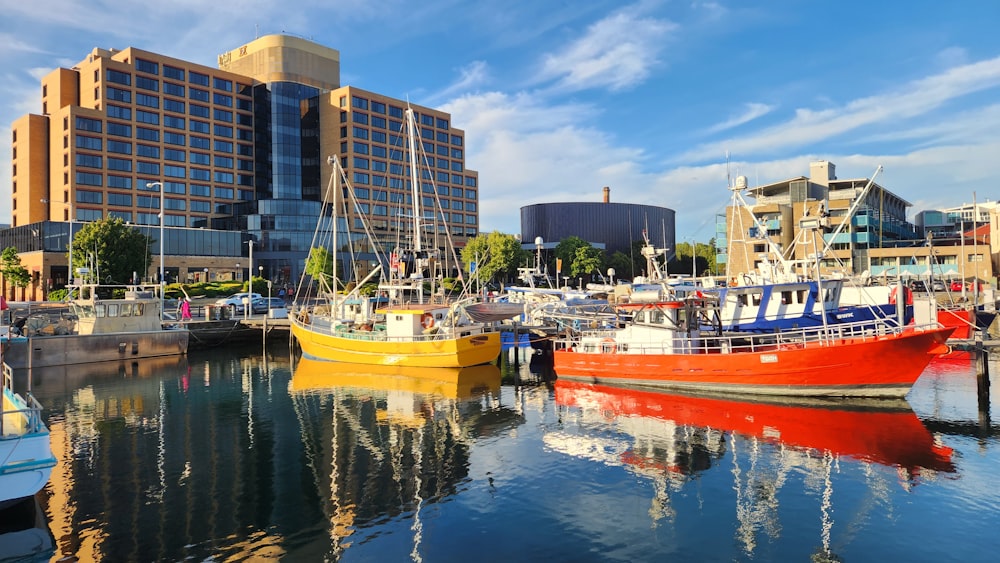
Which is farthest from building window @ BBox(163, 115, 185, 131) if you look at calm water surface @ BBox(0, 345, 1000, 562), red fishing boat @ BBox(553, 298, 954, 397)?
red fishing boat @ BBox(553, 298, 954, 397)

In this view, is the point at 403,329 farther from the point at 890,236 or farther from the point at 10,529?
the point at 890,236

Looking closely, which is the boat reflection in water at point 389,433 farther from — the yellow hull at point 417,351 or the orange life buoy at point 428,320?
the orange life buoy at point 428,320

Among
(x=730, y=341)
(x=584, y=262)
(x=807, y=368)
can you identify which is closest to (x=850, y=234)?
(x=584, y=262)

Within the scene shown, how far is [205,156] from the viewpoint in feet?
376

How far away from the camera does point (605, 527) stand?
15.4m

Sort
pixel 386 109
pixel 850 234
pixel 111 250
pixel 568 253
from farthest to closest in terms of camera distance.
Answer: pixel 386 109, pixel 568 253, pixel 850 234, pixel 111 250

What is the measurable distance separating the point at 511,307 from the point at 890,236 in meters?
86.6

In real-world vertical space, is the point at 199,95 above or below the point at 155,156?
above

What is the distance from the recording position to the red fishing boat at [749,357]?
27719mm

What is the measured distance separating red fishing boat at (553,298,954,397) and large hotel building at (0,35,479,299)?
171ft

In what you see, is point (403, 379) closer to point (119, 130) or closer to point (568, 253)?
point (568, 253)

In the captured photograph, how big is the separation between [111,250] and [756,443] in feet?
236

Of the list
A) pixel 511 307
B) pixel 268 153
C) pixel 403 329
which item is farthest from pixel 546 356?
pixel 268 153

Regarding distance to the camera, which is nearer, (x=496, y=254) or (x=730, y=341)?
(x=730, y=341)
